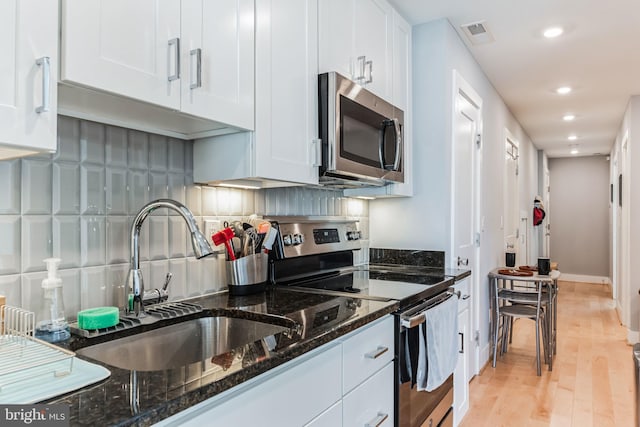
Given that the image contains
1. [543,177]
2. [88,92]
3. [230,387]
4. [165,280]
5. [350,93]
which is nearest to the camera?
[230,387]

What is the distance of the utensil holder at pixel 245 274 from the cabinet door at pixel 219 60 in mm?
553

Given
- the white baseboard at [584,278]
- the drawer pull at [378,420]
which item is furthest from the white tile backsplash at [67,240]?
the white baseboard at [584,278]

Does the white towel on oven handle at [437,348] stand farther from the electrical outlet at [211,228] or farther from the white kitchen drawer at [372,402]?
the electrical outlet at [211,228]

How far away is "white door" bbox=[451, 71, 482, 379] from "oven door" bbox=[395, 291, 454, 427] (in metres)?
0.80

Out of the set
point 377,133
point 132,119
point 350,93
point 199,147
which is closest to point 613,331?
point 377,133

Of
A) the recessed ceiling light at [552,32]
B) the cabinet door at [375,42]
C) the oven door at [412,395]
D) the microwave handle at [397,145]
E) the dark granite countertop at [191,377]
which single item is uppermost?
the recessed ceiling light at [552,32]

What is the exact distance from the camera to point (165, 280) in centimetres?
146

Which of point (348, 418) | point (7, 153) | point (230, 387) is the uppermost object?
point (7, 153)

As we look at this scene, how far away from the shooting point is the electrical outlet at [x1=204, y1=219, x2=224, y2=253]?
1.64 metres

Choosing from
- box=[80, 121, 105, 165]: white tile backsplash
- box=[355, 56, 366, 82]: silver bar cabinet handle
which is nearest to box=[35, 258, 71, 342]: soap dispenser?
box=[80, 121, 105, 165]: white tile backsplash

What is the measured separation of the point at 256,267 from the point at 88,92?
0.92m

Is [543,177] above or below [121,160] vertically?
above

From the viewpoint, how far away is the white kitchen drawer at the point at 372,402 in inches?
52.5

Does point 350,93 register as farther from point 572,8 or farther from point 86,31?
point 572,8
